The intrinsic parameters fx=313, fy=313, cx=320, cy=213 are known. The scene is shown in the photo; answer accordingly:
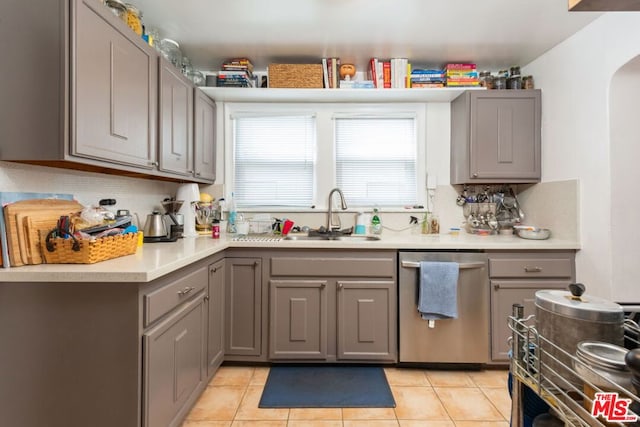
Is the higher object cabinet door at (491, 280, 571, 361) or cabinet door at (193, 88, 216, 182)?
cabinet door at (193, 88, 216, 182)

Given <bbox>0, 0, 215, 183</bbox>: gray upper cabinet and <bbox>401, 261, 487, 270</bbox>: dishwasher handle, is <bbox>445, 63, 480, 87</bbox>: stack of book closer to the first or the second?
<bbox>401, 261, 487, 270</bbox>: dishwasher handle

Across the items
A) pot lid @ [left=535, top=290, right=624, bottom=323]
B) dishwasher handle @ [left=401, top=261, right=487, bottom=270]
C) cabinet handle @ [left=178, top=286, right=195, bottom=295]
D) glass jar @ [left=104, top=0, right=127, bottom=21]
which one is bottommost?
cabinet handle @ [left=178, top=286, right=195, bottom=295]

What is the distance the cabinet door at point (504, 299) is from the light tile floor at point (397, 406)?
0.63 feet

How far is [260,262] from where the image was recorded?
2.22 m

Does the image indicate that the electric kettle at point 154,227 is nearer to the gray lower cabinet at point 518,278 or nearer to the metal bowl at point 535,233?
the gray lower cabinet at point 518,278

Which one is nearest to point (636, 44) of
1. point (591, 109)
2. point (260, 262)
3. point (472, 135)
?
point (591, 109)

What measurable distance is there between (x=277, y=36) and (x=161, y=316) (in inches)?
78.4

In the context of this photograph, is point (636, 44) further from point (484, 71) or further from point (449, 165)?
point (449, 165)

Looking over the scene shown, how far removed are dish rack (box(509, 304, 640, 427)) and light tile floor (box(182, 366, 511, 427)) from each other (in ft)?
4.13

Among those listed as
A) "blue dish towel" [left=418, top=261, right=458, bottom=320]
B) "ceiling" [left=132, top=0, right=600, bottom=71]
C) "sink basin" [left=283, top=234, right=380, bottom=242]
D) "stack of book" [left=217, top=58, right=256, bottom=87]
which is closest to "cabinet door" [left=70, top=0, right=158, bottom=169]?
Answer: "ceiling" [left=132, top=0, right=600, bottom=71]

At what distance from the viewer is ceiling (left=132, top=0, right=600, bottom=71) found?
6.38ft

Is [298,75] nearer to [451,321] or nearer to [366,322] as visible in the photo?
[366,322]

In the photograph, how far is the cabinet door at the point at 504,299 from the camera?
218 cm

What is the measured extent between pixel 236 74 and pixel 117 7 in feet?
3.52
